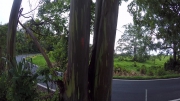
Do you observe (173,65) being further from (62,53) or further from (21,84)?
(21,84)

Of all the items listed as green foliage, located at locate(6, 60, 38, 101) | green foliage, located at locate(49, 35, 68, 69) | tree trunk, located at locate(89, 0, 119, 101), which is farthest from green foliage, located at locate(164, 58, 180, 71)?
green foliage, located at locate(6, 60, 38, 101)

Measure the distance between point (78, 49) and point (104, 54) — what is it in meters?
0.49

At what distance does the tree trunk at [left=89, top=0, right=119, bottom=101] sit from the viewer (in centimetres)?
395

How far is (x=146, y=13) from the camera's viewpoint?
33.0 ft

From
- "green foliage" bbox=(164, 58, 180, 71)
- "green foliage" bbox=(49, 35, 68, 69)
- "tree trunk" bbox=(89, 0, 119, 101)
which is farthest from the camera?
"green foliage" bbox=(164, 58, 180, 71)

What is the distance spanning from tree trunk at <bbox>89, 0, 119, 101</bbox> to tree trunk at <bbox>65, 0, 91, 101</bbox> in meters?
0.22

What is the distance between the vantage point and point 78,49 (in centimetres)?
375

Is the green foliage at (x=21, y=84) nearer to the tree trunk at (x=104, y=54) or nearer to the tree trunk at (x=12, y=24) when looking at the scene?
the tree trunk at (x=104, y=54)

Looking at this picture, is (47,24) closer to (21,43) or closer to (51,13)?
(51,13)

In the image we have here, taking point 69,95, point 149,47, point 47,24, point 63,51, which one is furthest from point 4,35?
point 149,47

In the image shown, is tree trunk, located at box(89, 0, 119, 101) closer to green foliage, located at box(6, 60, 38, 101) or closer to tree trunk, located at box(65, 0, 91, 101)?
tree trunk, located at box(65, 0, 91, 101)

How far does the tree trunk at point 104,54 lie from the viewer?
3951mm

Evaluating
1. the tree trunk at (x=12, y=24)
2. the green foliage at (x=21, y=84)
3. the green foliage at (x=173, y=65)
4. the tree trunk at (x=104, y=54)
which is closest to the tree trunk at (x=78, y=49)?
the tree trunk at (x=104, y=54)

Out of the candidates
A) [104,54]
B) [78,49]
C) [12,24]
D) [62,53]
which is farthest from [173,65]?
[78,49]
